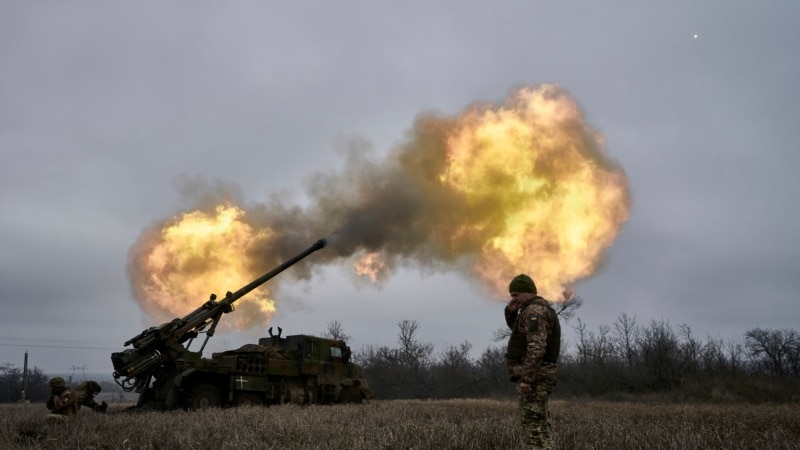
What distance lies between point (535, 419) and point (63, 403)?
9.07 m

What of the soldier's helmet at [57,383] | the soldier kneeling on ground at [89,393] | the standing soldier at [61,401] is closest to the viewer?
the standing soldier at [61,401]

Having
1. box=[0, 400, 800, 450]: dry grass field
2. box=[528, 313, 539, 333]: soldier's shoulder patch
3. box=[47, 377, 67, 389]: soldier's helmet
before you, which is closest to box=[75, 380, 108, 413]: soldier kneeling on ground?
box=[47, 377, 67, 389]: soldier's helmet

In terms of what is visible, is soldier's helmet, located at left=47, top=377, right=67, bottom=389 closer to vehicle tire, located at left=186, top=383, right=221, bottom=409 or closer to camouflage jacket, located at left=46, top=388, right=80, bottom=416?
camouflage jacket, located at left=46, top=388, right=80, bottom=416

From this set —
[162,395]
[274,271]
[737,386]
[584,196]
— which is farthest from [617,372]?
[162,395]

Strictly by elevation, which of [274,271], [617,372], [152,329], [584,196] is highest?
[584,196]

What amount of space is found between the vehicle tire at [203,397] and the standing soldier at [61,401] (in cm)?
490

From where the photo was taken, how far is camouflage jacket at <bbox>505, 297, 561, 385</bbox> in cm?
597

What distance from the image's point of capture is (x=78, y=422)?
365 inches

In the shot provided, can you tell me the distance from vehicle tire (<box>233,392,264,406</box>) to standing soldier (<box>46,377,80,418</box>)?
6127 mm

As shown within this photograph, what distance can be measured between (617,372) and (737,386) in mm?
6662

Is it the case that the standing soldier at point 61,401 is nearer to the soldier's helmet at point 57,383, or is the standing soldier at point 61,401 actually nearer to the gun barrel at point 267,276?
the soldier's helmet at point 57,383

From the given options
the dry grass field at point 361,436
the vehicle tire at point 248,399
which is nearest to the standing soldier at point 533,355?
the dry grass field at point 361,436

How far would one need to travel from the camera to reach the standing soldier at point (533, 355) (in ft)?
19.5

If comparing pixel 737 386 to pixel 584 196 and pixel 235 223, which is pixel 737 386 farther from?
pixel 235 223
